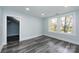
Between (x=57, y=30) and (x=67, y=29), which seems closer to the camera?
(x=67, y=29)

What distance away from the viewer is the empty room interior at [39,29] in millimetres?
2488

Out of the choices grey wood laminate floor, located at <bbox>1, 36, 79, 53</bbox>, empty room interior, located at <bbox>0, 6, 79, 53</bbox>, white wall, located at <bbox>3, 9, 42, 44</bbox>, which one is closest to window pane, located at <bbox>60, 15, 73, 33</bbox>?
empty room interior, located at <bbox>0, 6, 79, 53</bbox>

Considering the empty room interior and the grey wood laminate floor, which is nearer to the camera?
the grey wood laminate floor

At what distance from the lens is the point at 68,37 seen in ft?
11.2

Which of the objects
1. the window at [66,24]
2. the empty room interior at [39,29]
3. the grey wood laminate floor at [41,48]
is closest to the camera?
the grey wood laminate floor at [41,48]

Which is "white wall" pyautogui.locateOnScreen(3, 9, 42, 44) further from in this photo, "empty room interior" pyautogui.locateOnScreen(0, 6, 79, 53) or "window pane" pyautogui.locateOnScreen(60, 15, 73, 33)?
"window pane" pyautogui.locateOnScreen(60, 15, 73, 33)

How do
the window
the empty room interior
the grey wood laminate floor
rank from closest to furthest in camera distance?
the grey wood laminate floor
the empty room interior
the window

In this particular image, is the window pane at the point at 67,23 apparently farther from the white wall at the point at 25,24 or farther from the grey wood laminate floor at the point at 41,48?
the white wall at the point at 25,24

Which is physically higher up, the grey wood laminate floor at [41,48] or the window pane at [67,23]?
the window pane at [67,23]

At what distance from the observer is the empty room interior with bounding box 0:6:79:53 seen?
249 centimetres

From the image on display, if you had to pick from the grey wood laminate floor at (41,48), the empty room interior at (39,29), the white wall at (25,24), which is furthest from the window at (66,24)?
the white wall at (25,24)
